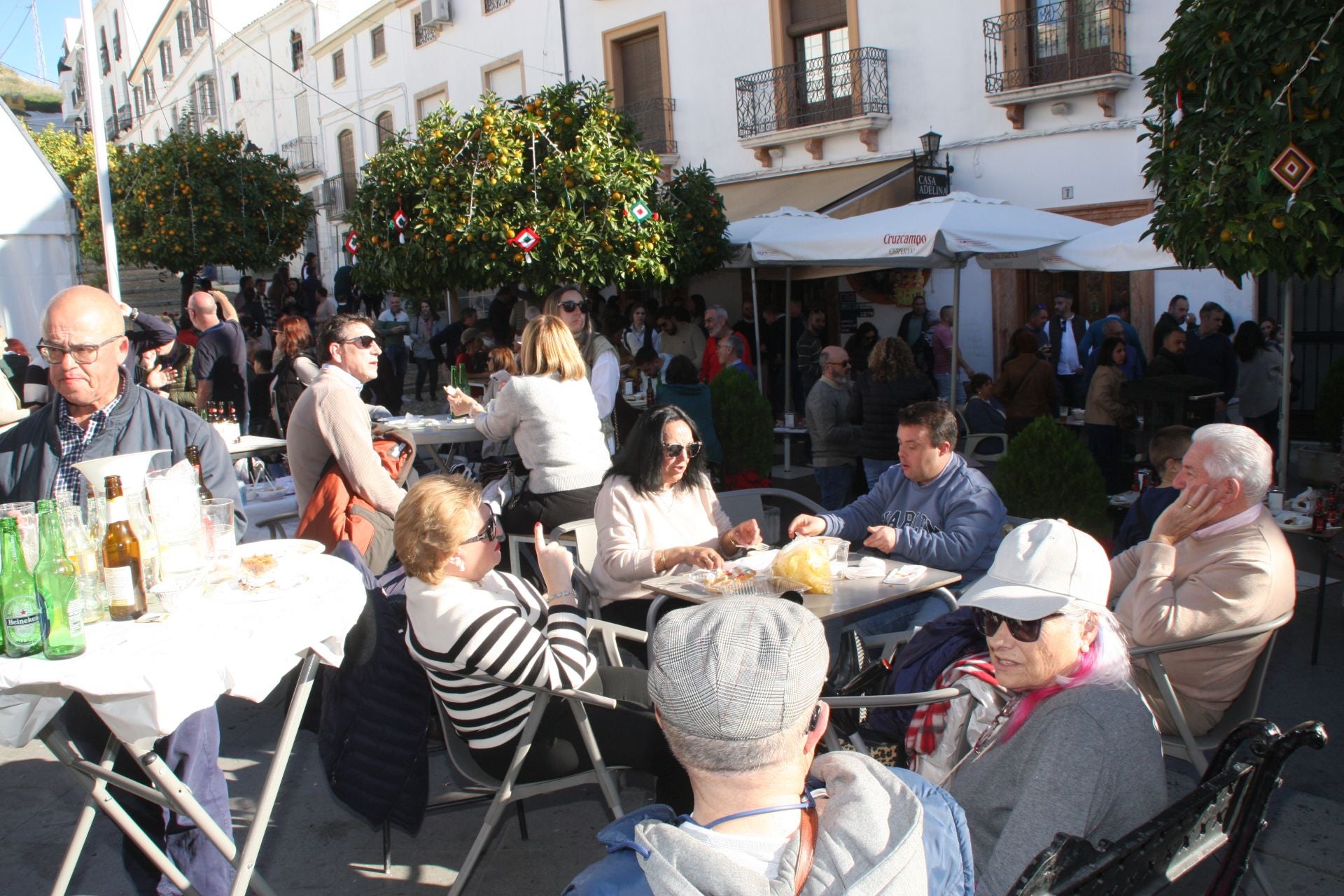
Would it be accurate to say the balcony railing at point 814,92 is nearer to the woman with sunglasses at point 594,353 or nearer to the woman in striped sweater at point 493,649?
the woman with sunglasses at point 594,353

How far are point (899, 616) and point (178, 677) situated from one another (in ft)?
8.44

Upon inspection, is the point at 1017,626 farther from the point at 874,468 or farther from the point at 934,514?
the point at 874,468

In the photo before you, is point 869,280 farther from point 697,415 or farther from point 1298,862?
point 1298,862

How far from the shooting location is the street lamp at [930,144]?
47.6ft

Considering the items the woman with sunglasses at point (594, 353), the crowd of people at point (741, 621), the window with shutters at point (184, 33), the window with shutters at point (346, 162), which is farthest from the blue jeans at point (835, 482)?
the window with shutters at point (184, 33)

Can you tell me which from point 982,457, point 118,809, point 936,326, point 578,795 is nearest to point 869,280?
point 936,326

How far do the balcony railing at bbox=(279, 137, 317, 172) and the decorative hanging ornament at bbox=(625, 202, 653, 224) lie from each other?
74.2ft

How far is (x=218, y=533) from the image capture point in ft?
9.71

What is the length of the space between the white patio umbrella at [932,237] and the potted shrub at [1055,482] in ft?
10.9

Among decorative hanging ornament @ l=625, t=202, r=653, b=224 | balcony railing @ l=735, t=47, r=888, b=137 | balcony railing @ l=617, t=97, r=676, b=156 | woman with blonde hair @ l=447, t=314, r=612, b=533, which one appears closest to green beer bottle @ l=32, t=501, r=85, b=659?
woman with blonde hair @ l=447, t=314, r=612, b=533

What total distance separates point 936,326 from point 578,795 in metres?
10.2

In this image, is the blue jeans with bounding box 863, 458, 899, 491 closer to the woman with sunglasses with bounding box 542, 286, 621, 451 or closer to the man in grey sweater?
the man in grey sweater

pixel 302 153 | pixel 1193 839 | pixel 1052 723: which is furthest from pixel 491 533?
pixel 302 153

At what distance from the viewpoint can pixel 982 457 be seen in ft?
27.3
